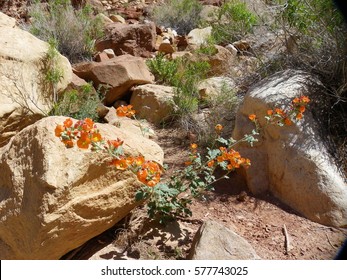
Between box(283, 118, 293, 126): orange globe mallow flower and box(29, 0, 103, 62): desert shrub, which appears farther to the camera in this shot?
box(29, 0, 103, 62): desert shrub

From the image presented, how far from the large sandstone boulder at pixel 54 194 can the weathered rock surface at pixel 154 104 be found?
6.63 ft

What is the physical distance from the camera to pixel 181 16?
9625 mm

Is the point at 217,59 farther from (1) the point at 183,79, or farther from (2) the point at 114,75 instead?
(2) the point at 114,75

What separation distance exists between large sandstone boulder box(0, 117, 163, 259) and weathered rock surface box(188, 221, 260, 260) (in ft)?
1.78

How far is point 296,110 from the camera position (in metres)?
2.92

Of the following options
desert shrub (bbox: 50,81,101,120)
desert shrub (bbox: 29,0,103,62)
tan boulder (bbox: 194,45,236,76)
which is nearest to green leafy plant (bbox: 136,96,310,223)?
desert shrub (bbox: 50,81,101,120)

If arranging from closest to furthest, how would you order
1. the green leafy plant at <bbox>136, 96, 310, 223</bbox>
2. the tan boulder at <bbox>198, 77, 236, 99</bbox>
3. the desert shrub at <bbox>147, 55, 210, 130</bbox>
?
the green leafy plant at <bbox>136, 96, 310, 223</bbox>, the desert shrub at <bbox>147, 55, 210, 130</bbox>, the tan boulder at <bbox>198, 77, 236, 99</bbox>

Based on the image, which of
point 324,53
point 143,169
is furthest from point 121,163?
point 324,53

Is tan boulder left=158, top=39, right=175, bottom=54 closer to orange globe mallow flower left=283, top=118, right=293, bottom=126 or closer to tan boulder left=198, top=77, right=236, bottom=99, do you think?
tan boulder left=198, top=77, right=236, bottom=99

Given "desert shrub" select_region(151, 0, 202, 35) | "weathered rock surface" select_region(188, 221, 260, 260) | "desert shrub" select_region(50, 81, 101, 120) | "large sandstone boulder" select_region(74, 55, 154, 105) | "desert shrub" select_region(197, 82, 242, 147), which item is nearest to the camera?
"weathered rock surface" select_region(188, 221, 260, 260)

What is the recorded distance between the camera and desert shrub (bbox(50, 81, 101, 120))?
419 cm

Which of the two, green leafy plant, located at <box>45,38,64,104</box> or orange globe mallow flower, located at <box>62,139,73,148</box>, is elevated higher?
orange globe mallow flower, located at <box>62,139,73,148</box>

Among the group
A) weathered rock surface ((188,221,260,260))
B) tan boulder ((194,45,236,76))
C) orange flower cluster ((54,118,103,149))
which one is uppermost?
orange flower cluster ((54,118,103,149))

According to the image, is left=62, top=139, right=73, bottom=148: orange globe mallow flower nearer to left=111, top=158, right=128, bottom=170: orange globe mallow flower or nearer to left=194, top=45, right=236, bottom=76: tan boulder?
left=111, top=158, right=128, bottom=170: orange globe mallow flower
